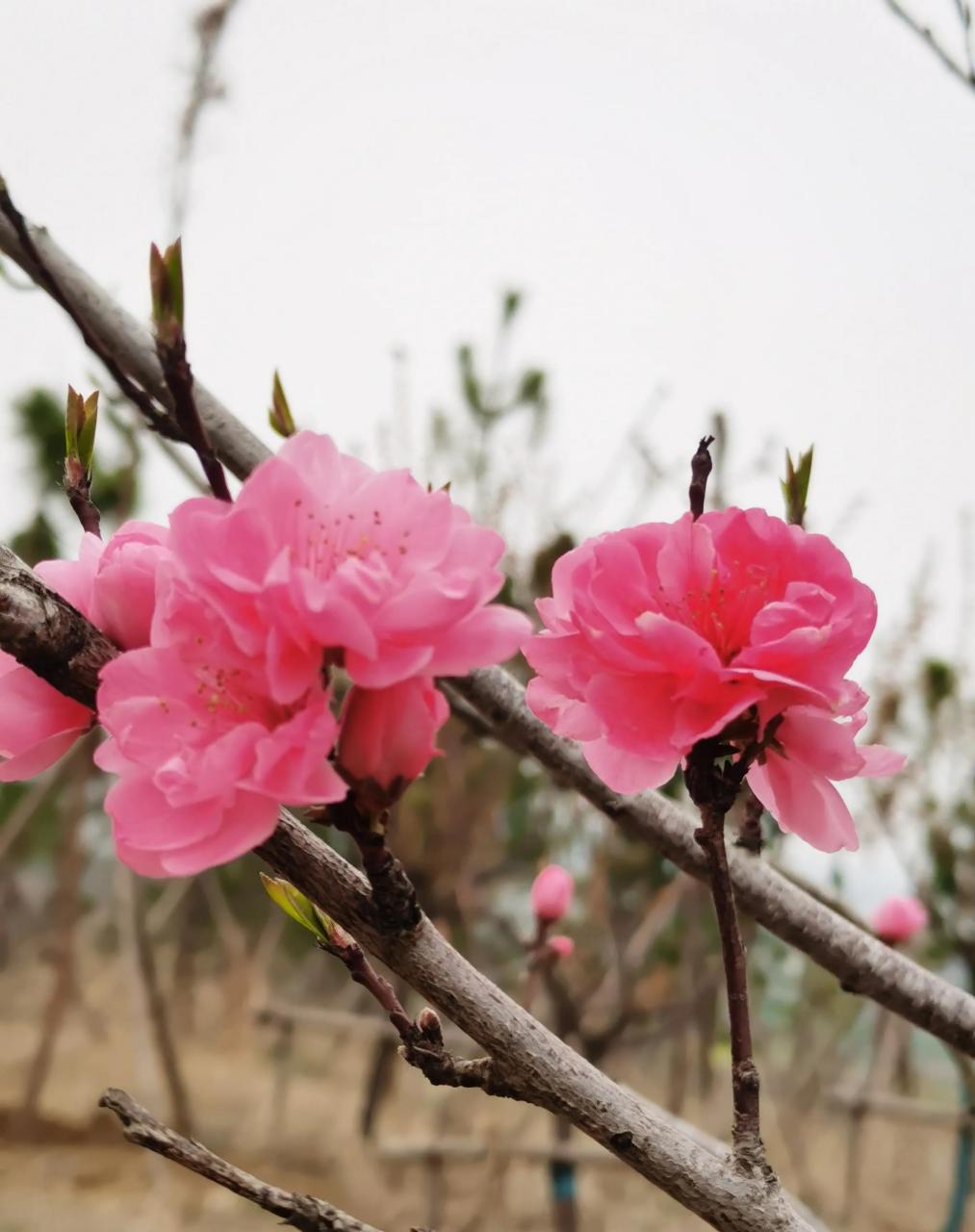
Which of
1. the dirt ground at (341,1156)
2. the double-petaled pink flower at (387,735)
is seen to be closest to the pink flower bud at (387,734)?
the double-petaled pink flower at (387,735)

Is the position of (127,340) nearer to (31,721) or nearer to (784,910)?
(31,721)

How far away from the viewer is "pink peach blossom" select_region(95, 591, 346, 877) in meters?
0.29

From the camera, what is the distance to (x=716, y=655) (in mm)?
365

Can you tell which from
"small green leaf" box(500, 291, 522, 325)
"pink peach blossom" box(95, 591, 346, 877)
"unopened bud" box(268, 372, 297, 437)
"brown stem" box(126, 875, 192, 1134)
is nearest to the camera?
"pink peach blossom" box(95, 591, 346, 877)

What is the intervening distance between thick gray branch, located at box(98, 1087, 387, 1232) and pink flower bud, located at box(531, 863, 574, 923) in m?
0.64

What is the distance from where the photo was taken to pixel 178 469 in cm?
104

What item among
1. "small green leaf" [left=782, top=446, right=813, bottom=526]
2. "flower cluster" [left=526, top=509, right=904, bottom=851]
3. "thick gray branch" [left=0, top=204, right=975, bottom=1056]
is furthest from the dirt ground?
"flower cluster" [left=526, top=509, right=904, bottom=851]

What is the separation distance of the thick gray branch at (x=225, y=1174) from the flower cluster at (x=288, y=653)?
14cm

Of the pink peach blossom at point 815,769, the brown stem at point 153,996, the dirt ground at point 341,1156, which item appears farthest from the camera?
the dirt ground at point 341,1156

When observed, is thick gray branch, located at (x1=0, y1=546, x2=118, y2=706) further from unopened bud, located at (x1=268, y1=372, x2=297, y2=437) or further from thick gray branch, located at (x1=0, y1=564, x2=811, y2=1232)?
unopened bud, located at (x1=268, y1=372, x2=297, y2=437)

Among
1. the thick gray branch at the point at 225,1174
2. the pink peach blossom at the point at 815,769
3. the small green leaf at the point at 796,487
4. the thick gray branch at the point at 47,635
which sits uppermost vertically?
the small green leaf at the point at 796,487

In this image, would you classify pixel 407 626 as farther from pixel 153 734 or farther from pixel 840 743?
pixel 840 743

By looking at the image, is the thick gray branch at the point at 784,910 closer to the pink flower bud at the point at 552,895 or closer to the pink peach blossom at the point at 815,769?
the pink peach blossom at the point at 815,769

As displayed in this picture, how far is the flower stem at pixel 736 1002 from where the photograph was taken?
0.39 metres
